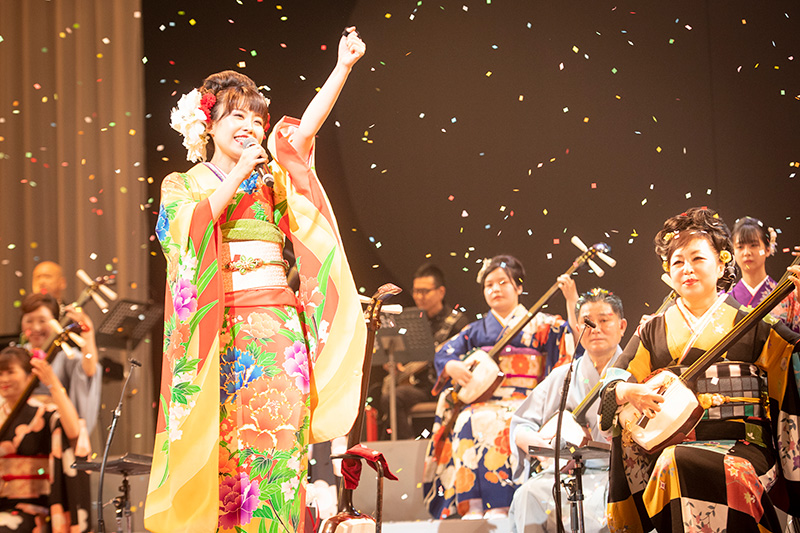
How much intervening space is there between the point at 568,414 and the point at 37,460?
98.2 inches

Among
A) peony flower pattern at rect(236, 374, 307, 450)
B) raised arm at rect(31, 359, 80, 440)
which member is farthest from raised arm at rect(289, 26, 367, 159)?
raised arm at rect(31, 359, 80, 440)

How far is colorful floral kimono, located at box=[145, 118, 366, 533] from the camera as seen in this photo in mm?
2086

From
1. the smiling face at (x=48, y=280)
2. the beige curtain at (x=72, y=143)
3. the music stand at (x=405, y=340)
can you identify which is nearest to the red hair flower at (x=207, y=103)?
the music stand at (x=405, y=340)

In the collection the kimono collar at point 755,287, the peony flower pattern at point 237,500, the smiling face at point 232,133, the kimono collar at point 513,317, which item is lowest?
the peony flower pattern at point 237,500

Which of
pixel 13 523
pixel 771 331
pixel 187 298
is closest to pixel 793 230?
pixel 771 331

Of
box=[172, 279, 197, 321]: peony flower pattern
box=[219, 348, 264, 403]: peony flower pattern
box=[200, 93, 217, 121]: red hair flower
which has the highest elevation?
box=[200, 93, 217, 121]: red hair flower

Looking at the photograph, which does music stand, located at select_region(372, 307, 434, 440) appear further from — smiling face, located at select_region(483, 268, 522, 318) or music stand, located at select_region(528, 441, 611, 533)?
music stand, located at select_region(528, 441, 611, 533)

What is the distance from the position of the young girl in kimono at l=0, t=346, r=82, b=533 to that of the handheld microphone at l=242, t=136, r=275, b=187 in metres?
2.38

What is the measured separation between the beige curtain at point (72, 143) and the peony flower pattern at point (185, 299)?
3883mm

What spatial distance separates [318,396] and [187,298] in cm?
44

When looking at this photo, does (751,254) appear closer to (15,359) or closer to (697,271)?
(697,271)

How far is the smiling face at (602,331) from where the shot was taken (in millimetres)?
3977

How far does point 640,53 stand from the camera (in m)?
5.37

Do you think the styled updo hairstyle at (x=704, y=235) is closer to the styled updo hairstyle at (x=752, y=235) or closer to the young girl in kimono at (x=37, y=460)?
the styled updo hairstyle at (x=752, y=235)
